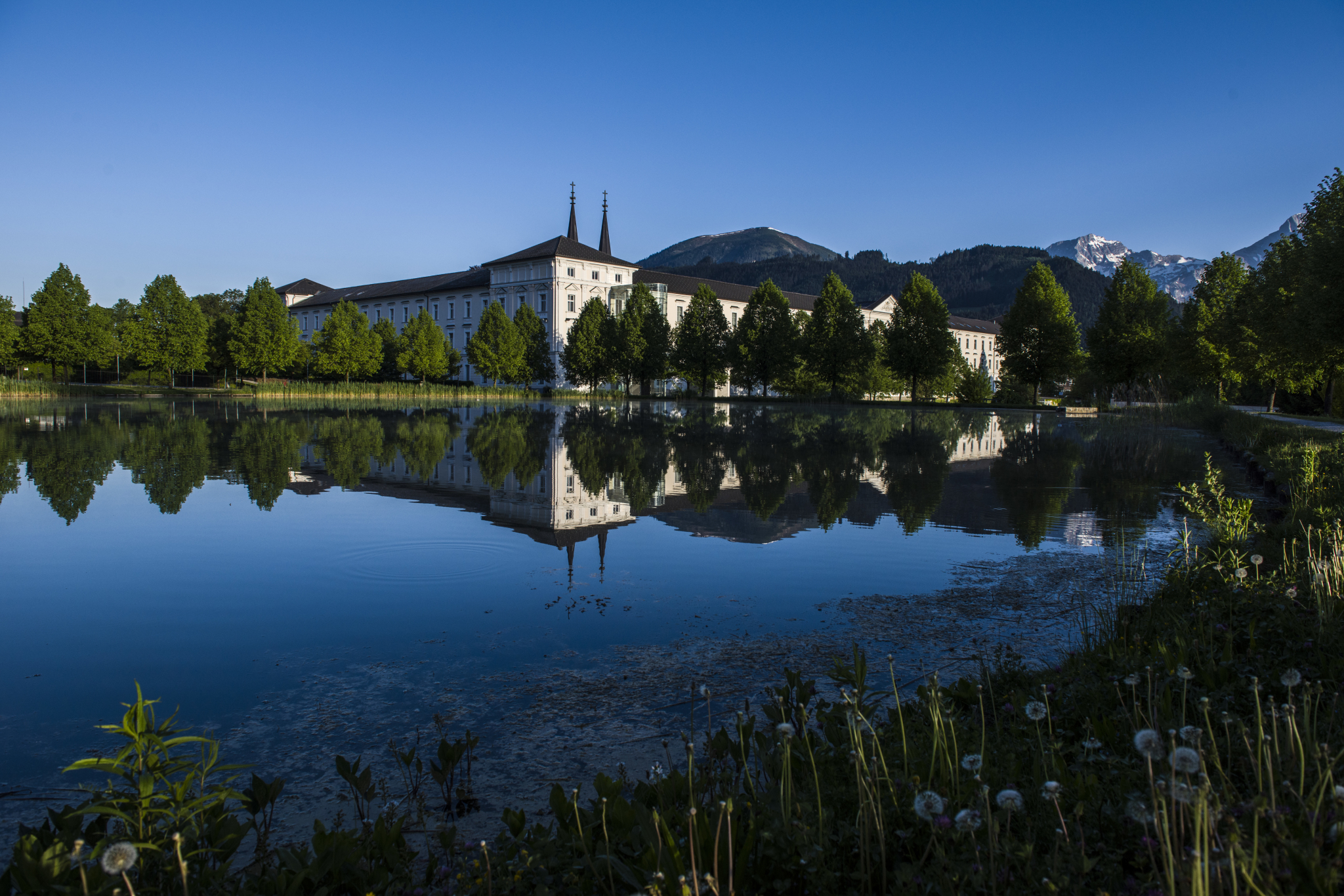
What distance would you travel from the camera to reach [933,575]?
259 inches

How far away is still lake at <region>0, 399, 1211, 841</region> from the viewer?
3.73 m

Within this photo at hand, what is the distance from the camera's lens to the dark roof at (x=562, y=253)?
84.2m

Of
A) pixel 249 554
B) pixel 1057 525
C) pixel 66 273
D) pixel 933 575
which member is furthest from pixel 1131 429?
pixel 66 273

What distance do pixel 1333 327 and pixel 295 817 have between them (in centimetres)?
2126

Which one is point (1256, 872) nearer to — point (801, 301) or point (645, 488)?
point (645, 488)

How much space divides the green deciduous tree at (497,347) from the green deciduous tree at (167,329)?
67.1 feet

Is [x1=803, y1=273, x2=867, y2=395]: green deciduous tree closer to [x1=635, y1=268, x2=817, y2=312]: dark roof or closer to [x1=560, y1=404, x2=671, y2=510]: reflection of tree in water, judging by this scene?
[x1=560, y1=404, x2=671, y2=510]: reflection of tree in water

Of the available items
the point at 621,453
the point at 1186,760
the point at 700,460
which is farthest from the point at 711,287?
the point at 1186,760

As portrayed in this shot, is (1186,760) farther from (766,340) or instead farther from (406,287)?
(406,287)

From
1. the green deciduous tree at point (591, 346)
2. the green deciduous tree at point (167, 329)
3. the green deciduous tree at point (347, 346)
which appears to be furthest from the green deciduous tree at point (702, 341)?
the green deciduous tree at point (167, 329)

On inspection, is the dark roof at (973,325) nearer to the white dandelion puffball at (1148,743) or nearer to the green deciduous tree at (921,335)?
the green deciduous tree at (921,335)

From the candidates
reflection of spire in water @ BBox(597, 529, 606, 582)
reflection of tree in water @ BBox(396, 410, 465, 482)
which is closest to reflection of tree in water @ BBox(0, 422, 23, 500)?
reflection of tree in water @ BBox(396, 410, 465, 482)

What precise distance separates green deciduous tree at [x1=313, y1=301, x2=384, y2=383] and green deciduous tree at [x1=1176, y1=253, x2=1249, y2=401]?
55548 millimetres

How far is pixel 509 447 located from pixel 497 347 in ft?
171
